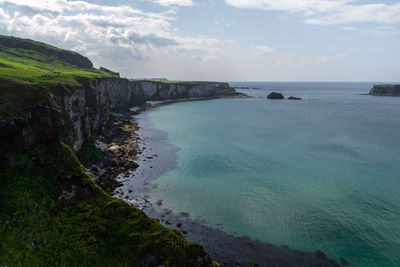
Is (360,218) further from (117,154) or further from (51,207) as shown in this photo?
(117,154)

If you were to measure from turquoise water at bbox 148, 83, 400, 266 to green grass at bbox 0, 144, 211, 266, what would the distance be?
12.3 metres

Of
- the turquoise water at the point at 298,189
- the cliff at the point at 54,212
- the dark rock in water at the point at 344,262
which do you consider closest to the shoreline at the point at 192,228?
the dark rock in water at the point at 344,262

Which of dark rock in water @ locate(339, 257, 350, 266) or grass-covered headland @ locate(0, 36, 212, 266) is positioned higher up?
grass-covered headland @ locate(0, 36, 212, 266)

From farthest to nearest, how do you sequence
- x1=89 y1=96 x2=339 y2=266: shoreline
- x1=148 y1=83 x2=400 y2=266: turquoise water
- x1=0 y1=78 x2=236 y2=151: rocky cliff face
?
x1=148 y1=83 x2=400 y2=266: turquoise water
x1=0 y1=78 x2=236 y2=151: rocky cliff face
x1=89 y1=96 x2=339 y2=266: shoreline

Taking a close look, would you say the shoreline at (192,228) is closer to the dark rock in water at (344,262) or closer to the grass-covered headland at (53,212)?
the dark rock in water at (344,262)

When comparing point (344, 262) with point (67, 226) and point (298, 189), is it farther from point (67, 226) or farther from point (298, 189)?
point (67, 226)

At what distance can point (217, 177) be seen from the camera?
4769cm

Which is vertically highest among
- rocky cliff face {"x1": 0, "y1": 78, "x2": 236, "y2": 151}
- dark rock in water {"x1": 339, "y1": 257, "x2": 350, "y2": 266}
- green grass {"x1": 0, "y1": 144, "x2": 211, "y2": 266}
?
rocky cliff face {"x1": 0, "y1": 78, "x2": 236, "y2": 151}

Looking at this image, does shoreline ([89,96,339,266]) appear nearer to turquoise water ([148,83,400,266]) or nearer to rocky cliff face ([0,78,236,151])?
turquoise water ([148,83,400,266])

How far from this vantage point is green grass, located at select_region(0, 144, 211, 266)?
69.2ft

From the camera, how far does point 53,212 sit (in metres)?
24.3

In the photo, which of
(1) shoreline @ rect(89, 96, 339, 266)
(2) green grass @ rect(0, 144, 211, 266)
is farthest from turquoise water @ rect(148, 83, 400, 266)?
(2) green grass @ rect(0, 144, 211, 266)

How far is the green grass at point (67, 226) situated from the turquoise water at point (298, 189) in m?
12.3

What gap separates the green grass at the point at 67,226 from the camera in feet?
69.2
